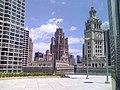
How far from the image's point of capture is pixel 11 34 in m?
112

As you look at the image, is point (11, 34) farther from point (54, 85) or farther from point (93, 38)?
point (54, 85)

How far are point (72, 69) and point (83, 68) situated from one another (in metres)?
13.9

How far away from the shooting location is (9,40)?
357ft

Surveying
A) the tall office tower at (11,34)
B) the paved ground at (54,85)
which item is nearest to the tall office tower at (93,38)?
the tall office tower at (11,34)

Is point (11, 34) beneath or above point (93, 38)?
beneath

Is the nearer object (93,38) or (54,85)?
(54,85)

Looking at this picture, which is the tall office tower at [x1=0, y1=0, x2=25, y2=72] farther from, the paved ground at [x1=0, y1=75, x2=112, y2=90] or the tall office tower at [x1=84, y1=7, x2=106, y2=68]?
the paved ground at [x1=0, y1=75, x2=112, y2=90]

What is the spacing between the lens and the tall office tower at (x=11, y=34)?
342ft

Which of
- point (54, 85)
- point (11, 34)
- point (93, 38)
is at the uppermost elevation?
point (93, 38)

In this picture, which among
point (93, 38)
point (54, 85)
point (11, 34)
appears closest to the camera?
point (54, 85)

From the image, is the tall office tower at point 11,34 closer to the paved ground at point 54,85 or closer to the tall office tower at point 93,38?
the tall office tower at point 93,38

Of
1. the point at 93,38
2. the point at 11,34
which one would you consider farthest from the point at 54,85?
the point at 93,38

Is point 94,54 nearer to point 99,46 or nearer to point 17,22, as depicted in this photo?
point 99,46

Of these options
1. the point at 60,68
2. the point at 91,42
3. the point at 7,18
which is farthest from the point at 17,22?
the point at 91,42
